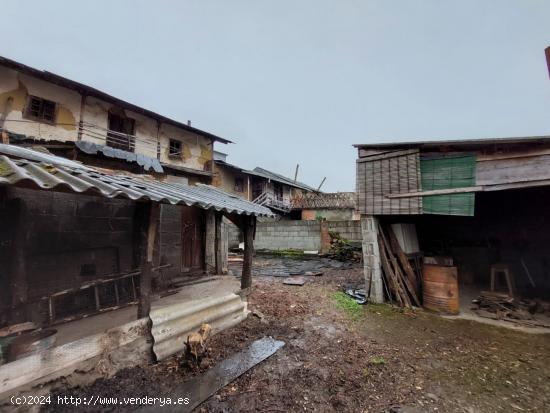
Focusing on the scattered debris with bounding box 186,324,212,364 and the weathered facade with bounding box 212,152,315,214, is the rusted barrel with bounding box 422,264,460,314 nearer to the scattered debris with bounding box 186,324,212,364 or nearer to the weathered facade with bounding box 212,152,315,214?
the scattered debris with bounding box 186,324,212,364

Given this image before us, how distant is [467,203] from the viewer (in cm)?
596

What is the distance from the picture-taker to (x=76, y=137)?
37.4 ft

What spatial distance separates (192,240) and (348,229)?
9.72m

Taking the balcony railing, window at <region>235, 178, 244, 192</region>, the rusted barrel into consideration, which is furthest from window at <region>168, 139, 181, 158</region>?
the rusted barrel

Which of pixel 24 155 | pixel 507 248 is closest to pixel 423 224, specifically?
pixel 507 248

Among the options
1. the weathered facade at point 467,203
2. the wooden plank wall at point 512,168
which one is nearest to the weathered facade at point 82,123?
the weathered facade at point 467,203

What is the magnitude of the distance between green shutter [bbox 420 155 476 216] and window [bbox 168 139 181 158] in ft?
43.2

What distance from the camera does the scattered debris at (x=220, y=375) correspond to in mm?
2951

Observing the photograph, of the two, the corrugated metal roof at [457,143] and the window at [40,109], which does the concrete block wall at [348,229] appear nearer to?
the corrugated metal roof at [457,143]

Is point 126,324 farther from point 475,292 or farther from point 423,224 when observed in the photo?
point 423,224

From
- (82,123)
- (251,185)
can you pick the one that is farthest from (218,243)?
(251,185)

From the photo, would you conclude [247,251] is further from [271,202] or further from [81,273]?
[271,202]

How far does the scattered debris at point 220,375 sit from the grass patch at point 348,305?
2410 millimetres

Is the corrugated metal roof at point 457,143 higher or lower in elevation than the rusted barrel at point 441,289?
higher
